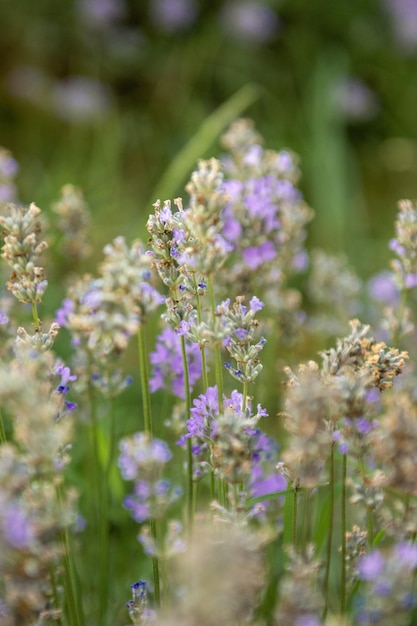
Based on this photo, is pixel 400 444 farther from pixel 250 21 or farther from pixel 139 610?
pixel 250 21

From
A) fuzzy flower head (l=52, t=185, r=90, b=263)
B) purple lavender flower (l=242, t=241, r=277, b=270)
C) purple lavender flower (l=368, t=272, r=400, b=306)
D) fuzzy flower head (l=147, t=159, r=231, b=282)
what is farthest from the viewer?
purple lavender flower (l=368, t=272, r=400, b=306)

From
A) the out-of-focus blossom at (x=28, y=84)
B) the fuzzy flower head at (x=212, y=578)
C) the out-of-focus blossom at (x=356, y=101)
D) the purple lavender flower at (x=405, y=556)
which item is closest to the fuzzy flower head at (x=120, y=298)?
the fuzzy flower head at (x=212, y=578)

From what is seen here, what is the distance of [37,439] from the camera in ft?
2.26

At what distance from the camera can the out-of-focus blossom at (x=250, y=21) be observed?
4281 mm

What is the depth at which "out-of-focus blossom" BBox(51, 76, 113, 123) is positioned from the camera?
4.09m

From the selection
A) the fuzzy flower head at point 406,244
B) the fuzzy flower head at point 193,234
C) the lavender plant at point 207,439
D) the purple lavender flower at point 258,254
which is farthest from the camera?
the purple lavender flower at point 258,254

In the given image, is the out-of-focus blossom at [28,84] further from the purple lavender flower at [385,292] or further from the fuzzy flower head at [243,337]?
the fuzzy flower head at [243,337]

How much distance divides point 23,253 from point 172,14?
3.70 m

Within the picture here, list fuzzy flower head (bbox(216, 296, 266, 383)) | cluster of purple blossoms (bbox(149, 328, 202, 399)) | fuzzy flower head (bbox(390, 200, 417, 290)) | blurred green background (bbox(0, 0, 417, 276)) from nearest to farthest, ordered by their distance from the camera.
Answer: fuzzy flower head (bbox(216, 296, 266, 383)) < fuzzy flower head (bbox(390, 200, 417, 290)) < cluster of purple blossoms (bbox(149, 328, 202, 399)) < blurred green background (bbox(0, 0, 417, 276))

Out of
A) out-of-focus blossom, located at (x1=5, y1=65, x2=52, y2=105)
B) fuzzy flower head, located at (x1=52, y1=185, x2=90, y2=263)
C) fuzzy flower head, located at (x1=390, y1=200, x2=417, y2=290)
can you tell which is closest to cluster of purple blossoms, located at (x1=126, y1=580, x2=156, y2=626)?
fuzzy flower head, located at (x1=390, y1=200, x2=417, y2=290)

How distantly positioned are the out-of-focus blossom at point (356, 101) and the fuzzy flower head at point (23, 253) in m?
3.25

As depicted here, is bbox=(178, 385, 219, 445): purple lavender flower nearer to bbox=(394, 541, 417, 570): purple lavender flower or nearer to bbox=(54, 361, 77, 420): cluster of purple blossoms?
bbox=(54, 361, 77, 420): cluster of purple blossoms

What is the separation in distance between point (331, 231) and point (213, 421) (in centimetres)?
224

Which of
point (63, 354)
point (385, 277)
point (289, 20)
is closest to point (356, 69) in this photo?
point (289, 20)
